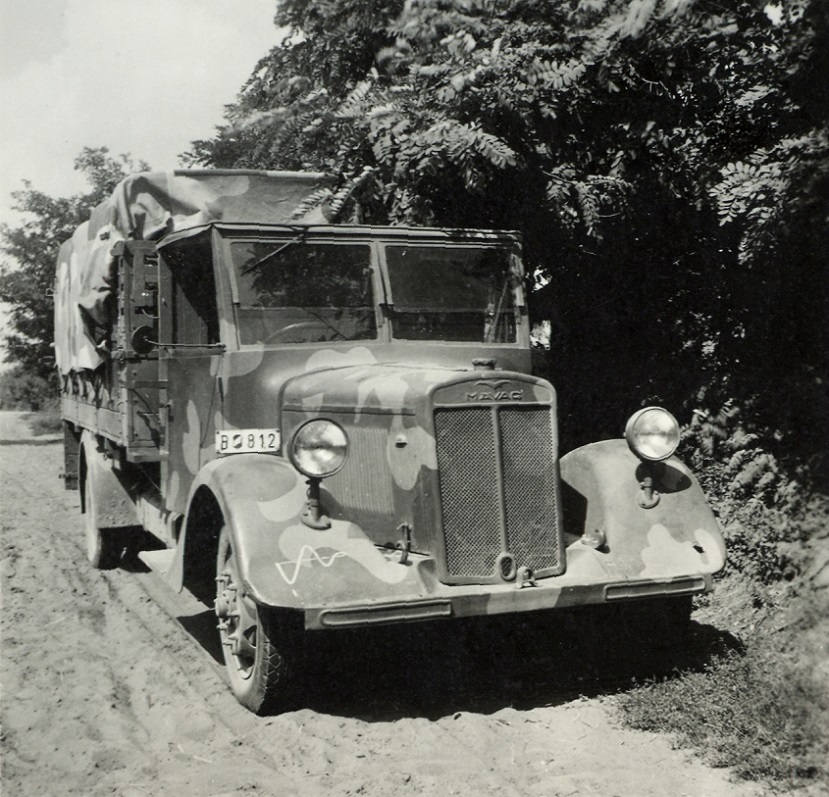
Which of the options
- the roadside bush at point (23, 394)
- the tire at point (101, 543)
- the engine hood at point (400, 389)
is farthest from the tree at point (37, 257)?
the engine hood at point (400, 389)

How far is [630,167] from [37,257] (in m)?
16.2

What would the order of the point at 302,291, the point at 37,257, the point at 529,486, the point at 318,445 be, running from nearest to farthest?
1. the point at 318,445
2. the point at 529,486
3. the point at 302,291
4. the point at 37,257

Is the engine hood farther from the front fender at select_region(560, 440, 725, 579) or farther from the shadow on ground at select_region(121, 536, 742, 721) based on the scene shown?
the shadow on ground at select_region(121, 536, 742, 721)

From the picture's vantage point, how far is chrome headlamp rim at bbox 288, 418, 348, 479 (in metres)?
4.10

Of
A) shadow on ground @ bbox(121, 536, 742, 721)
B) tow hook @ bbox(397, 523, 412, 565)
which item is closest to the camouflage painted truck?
tow hook @ bbox(397, 523, 412, 565)

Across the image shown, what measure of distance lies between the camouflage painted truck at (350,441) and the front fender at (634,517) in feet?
0.04

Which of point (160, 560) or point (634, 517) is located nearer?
point (634, 517)

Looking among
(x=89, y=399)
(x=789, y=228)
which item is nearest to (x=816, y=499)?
(x=789, y=228)

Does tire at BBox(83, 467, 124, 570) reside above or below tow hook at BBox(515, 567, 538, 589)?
below

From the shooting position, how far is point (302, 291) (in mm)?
5094

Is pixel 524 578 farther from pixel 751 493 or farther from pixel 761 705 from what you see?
pixel 751 493

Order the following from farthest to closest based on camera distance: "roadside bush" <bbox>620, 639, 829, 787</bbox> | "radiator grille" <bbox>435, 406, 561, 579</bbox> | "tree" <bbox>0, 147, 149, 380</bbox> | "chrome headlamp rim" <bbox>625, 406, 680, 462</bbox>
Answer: "tree" <bbox>0, 147, 149, 380</bbox>, "chrome headlamp rim" <bbox>625, 406, 680, 462</bbox>, "radiator grille" <bbox>435, 406, 561, 579</bbox>, "roadside bush" <bbox>620, 639, 829, 787</bbox>

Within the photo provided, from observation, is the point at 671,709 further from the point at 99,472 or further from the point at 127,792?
the point at 99,472

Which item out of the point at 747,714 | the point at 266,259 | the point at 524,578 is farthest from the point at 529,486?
the point at 266,259
